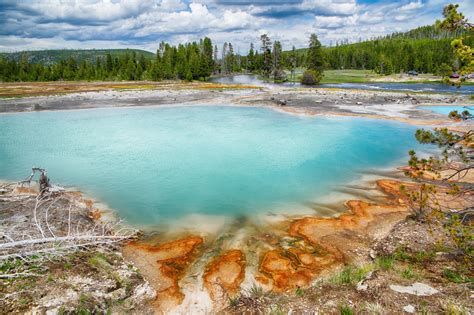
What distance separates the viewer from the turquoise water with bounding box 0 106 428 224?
46.5 ft

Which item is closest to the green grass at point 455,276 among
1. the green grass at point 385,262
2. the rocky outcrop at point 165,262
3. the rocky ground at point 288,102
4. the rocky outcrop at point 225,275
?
the green grass at point 385,262

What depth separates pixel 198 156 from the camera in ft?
68.3

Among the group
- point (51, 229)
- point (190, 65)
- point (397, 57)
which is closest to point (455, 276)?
point (51, 229)

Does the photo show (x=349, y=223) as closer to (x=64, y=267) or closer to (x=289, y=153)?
(x=64, y=267)

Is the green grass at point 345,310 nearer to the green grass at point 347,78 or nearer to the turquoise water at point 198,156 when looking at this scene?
the turquoise water at point 198,156

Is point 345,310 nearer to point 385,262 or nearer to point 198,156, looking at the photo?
point 385,262

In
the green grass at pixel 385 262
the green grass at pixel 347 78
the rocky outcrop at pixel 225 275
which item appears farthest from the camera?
the green grass at pixel 347 78

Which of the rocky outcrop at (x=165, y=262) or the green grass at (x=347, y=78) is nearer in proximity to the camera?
the rocky outcrop at (x=165, y=262)

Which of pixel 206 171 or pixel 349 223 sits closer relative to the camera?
pixel 349 223

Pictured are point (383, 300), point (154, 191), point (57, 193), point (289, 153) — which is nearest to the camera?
point (383, 300)

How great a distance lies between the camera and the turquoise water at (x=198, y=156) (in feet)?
46.5

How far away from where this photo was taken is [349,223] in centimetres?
1112

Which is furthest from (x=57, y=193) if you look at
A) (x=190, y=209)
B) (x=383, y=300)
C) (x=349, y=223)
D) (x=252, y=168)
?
(x=383, y=300)

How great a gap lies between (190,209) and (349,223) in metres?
6.20
